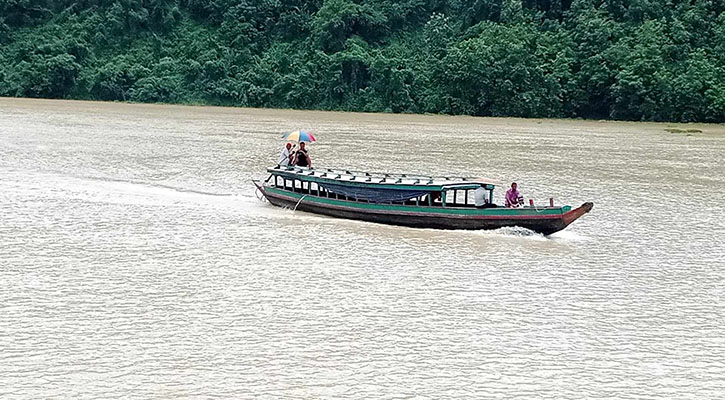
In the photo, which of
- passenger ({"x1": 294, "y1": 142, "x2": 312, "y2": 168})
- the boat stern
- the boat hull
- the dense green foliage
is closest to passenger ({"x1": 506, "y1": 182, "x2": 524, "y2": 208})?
the boat hull

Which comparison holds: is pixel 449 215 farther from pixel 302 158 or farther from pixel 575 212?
pixel 302 158

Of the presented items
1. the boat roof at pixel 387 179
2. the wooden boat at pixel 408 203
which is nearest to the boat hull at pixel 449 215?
the wooden boat at pixel 408 203

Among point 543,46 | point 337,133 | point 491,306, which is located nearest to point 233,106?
point 543,46

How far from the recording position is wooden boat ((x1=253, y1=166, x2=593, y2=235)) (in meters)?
14.7

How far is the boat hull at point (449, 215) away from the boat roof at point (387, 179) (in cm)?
40

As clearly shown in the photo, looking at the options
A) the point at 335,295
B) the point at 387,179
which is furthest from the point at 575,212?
the point at 335,295

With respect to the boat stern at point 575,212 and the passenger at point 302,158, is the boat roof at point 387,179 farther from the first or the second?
the boat stern at point 575,212

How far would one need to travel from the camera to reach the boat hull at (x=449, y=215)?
573 inches

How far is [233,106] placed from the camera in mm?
55812

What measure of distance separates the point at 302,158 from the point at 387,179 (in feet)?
8.95

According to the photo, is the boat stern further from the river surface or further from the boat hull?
the river surface

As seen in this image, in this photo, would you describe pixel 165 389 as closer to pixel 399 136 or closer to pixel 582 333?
pixel 582 333

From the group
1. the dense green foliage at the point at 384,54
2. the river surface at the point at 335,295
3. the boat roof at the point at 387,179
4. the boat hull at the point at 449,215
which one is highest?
the dense green foliage at the point at 384,54

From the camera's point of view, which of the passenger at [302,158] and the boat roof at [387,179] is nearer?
the boat roof at [387,179]
